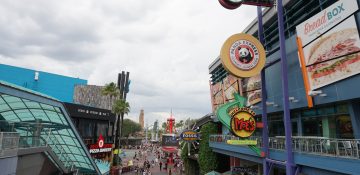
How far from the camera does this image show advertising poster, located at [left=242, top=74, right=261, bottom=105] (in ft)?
76.6

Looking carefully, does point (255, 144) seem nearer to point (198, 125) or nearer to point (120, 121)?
point (198, 125)

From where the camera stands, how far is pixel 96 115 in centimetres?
5156

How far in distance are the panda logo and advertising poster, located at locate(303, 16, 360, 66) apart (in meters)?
3.50

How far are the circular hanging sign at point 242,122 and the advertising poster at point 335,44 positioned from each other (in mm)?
5016

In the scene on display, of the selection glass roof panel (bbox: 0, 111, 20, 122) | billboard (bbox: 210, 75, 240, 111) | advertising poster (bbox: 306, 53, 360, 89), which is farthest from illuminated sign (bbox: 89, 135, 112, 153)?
advertising poster (bbox: 306, 53, 360, 89)

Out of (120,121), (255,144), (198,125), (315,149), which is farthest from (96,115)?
(315,149)

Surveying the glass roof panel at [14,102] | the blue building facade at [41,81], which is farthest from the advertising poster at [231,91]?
the blue building facade at [41,81]

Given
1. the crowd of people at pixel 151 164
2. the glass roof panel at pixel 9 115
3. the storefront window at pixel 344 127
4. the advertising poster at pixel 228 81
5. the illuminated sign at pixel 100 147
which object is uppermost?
the advertising poster at pixel 228 81

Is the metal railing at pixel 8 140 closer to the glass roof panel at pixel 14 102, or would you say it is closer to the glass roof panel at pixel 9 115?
the glass roof panel at pixel 14 102

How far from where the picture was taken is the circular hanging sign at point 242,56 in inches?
679

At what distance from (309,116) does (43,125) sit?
799 inches

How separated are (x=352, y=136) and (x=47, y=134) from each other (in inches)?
842

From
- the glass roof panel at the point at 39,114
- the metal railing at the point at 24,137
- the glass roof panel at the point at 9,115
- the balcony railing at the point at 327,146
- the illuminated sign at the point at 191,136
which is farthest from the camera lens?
the illuminated sign at the point at 191,136

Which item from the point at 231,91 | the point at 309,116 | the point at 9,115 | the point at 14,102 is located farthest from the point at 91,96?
the point at 309,116
